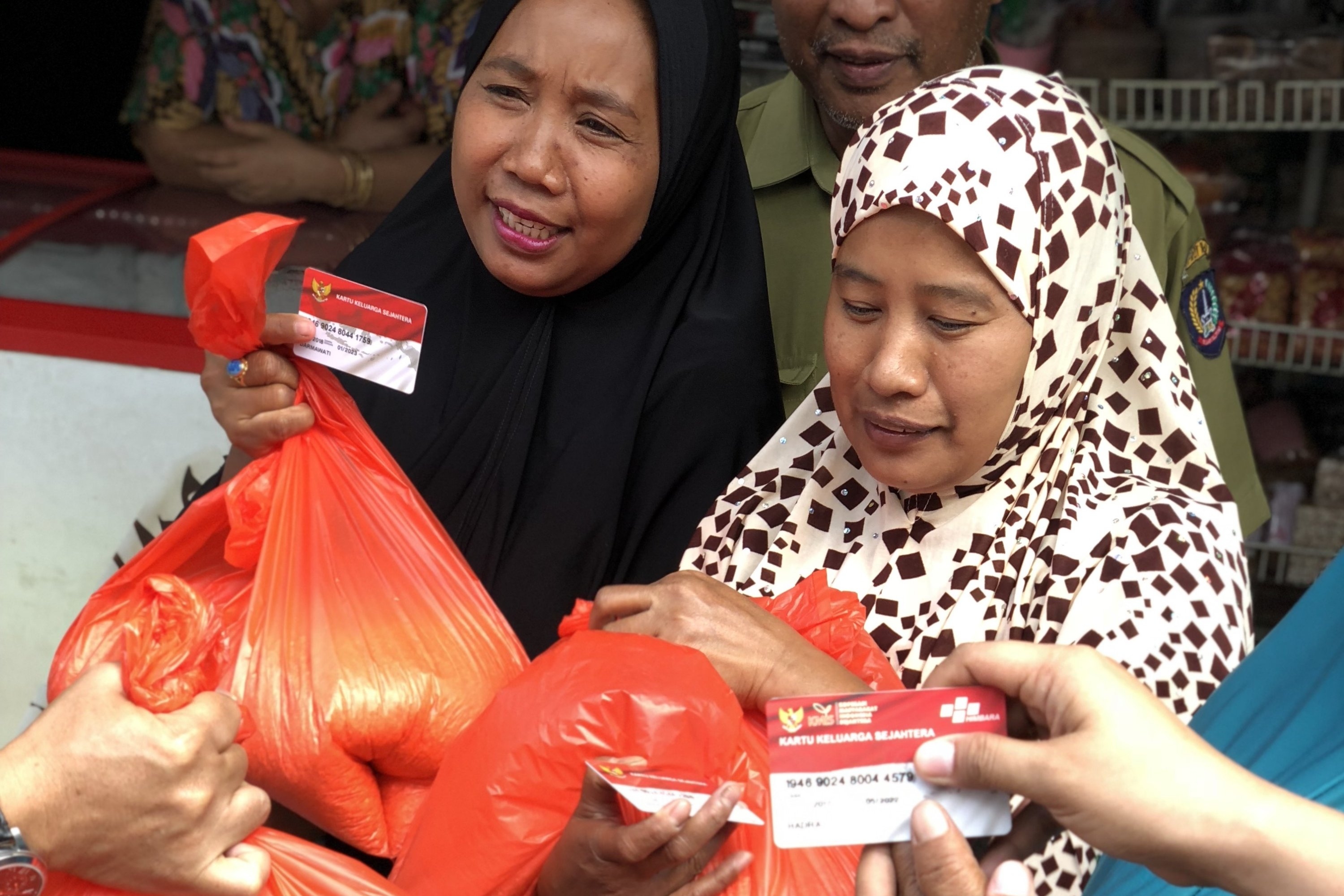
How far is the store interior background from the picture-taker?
2432 millimetres

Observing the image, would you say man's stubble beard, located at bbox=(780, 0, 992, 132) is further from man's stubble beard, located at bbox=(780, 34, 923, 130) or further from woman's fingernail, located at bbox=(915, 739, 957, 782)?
woman's fingernail, located at bbox=(915, 739, 957, 782)

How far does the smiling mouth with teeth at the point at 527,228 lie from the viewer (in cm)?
182

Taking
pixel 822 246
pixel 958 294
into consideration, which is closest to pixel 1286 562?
pixel 822 246

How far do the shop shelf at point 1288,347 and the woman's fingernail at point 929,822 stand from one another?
2498 mm

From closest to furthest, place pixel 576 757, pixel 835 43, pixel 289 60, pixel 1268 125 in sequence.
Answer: pixel 576 757
pixel 835 43
pixel 1268 125
pixel 289 60

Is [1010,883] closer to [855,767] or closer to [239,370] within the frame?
[855,767]

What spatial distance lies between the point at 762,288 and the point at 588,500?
42 cm

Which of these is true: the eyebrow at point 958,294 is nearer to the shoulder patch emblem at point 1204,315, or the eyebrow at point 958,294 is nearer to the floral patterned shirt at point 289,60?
the shoulder patch emblem at point 1204,315

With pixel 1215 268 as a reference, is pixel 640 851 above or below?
below

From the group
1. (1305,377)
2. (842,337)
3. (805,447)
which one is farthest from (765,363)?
(1305,377)

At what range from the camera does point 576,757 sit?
1.25 metres

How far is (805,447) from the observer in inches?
68.4

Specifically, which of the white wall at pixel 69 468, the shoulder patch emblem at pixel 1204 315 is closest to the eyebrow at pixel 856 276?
the shoulder patch emblem at pixel 1204 315

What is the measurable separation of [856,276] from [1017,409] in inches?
9.1
